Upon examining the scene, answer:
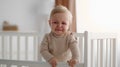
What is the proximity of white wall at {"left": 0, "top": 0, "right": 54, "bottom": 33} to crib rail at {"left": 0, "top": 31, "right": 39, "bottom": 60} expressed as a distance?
0.16 m

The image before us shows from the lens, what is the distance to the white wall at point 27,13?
225cm

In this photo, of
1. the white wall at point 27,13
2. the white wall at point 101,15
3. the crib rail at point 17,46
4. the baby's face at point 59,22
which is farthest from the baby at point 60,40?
the white wall at point 101,15

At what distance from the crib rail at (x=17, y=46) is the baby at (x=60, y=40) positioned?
2.52ft

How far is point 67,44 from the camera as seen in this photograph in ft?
4.34

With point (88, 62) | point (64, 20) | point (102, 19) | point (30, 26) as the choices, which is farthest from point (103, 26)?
point (64, 20)

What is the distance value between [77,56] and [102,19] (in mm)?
1983

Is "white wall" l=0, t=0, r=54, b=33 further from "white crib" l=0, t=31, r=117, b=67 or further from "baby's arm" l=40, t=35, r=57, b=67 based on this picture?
"baby's arm" l=40, t=35, r=57, b=67

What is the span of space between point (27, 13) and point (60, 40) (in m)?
1.17

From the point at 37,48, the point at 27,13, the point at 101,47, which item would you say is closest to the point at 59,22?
the point at 101,47

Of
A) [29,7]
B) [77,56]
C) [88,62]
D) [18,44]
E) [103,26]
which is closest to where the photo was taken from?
[77,56]

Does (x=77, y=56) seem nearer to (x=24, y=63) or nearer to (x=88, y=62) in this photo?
(x=88, y=62)

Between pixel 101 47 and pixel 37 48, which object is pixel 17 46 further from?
pixel 101 47

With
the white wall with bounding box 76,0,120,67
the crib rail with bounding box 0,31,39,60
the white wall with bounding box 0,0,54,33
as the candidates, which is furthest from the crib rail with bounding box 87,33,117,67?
the white wall with bounding box 76,0,120,67

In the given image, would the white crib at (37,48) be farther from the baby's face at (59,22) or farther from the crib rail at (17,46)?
the baby's face at (59,22)
